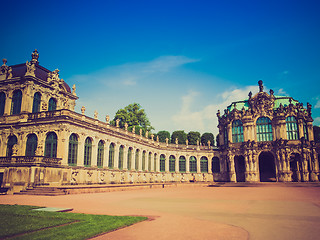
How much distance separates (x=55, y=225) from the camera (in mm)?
8805

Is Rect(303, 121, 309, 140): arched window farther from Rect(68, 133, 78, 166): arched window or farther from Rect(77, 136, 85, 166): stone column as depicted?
Rect(68, 133, 78, 166): arched window

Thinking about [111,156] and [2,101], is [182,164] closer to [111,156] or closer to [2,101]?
[111,156]

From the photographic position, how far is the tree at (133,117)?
6538 centimetres

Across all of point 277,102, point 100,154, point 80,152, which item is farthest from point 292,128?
point 80,152

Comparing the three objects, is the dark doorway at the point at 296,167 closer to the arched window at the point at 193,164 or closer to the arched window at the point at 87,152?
the arched window at the point at 193,164

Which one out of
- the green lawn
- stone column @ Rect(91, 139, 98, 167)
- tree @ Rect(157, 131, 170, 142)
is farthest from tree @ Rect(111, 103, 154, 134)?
the green lawn

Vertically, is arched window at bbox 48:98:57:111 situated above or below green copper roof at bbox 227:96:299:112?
below

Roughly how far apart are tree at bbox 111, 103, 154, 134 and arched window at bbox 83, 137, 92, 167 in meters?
28.3

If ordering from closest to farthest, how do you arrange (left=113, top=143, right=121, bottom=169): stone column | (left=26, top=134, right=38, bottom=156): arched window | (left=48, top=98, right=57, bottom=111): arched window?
(left=26, top=134, right=38, bottom=156): arched window < (left=48, top=98, right=57, bottom=111): arched window < (left=113, top=143, right=121, bottom=169): stone column

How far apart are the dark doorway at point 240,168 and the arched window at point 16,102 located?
45.0 meters

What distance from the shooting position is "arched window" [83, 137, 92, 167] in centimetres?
3544

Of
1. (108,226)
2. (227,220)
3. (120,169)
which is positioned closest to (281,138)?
(120,169)

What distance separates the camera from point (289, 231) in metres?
8.41

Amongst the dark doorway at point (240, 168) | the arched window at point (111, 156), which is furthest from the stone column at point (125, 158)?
the dark doorway at point (240, 168)
